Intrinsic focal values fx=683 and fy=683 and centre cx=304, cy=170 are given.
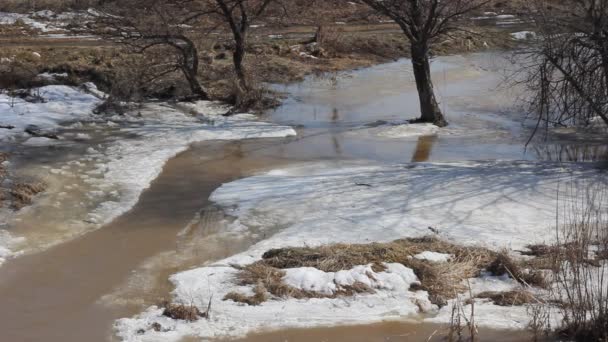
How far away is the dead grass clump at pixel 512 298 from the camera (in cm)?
716

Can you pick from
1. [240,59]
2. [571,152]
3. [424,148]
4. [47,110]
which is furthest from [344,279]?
[240,59]

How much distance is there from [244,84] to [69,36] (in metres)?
14.7

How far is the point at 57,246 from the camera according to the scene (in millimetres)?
8914

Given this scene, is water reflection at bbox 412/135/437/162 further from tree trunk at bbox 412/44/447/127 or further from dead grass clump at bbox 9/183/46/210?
dead grass clump at bbox 9/183/46/210

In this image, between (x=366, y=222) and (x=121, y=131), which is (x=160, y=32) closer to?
(x=121, y=131)

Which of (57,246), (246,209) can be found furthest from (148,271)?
(246,209)

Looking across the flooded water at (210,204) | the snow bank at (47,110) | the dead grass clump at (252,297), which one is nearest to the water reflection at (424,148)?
the flooded water at (210,204)

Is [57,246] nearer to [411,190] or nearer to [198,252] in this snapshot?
[198,252]

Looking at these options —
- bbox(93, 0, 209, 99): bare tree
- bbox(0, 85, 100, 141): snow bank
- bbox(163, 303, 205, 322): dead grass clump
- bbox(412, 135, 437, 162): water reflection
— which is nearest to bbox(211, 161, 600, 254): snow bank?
bbox(412, 135, 437, 162): water reflection

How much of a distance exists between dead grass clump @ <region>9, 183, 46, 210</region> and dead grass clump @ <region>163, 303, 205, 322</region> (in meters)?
4.51

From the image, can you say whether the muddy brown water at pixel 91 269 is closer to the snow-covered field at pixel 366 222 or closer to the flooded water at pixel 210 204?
the flooded water at pixel 210 204

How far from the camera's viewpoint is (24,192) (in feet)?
35.1

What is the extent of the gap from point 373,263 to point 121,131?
30.5 feet

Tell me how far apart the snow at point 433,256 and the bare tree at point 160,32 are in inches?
476
